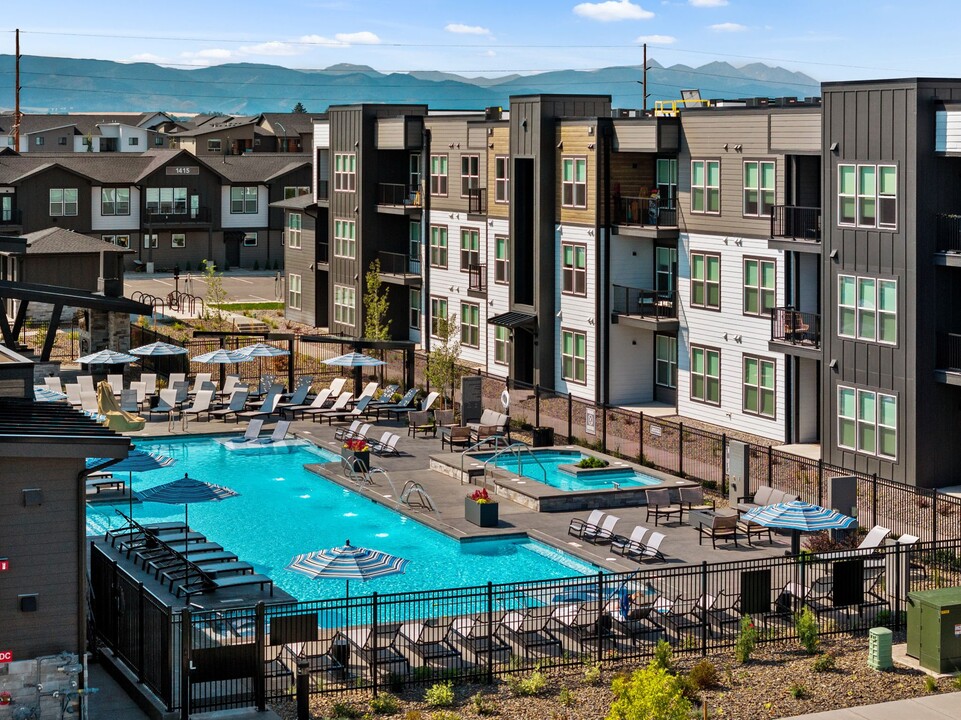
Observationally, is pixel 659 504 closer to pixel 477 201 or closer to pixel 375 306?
pixel 477 201

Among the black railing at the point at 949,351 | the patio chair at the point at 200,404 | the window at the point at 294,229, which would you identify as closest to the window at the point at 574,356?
the patio chair at the point at 200,404

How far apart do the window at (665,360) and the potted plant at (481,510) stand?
14.7 m

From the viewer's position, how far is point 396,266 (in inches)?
2314

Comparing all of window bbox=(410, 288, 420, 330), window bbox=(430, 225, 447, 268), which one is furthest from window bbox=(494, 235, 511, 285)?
window bbox=(410, 288, 420, 330)

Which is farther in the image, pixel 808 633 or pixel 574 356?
pixel 574 356

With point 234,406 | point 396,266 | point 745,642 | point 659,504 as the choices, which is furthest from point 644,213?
point 745,642

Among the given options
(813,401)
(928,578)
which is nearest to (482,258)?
(813,401)

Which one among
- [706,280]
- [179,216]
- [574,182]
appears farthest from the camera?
[179,216]

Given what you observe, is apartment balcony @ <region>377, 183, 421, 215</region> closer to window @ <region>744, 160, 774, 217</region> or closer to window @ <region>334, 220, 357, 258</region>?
window @ <region>334, 220, 357, 258</region>

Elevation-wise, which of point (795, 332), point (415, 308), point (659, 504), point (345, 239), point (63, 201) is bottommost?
point (659, 504)

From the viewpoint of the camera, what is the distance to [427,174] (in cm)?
5669

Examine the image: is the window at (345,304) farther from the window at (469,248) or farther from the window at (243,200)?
the window at (243,200)

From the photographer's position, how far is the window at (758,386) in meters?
41.4

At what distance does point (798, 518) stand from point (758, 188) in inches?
638
